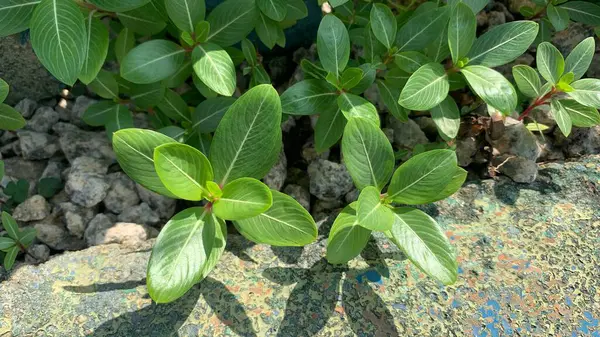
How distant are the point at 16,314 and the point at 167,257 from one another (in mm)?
546

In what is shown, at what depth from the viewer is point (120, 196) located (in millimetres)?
1860

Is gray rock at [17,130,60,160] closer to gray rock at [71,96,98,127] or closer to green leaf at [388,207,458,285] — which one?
gray rock at [71,96,98,127]

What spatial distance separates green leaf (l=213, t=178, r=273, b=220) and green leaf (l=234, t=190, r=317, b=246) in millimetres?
86

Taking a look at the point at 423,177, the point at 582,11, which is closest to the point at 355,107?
the point at 423,177

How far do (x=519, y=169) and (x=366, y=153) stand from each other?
736 mm

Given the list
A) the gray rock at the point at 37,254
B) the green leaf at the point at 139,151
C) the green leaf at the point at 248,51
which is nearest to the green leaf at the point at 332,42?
the green leaf at the point at 248,51

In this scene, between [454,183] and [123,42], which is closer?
[454,183]

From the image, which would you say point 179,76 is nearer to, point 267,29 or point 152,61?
point 152,61

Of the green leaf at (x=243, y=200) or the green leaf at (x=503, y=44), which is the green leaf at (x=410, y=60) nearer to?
the green leaf at (x=503, y=44)

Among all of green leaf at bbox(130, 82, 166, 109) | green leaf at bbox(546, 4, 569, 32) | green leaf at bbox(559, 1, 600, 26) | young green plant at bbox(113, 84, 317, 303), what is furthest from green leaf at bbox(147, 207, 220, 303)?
green leaf at bbox(559, 1, 600, 26)

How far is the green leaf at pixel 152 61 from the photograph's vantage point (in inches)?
59.5

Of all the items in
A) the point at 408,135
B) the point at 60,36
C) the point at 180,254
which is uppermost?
the point at 60,36

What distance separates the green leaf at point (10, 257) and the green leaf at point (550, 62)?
1.92m

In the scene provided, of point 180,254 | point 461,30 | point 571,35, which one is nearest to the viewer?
point 180,254
